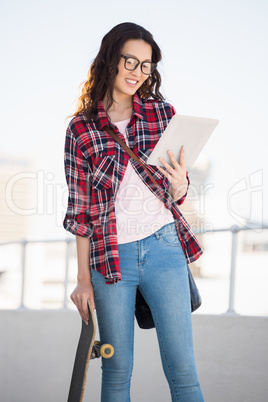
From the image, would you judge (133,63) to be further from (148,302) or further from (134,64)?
(148,302)

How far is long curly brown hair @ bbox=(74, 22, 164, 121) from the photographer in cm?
150

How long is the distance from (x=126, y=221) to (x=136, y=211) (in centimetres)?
5

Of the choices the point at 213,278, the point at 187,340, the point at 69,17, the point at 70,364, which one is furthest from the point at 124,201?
the point at 213,278

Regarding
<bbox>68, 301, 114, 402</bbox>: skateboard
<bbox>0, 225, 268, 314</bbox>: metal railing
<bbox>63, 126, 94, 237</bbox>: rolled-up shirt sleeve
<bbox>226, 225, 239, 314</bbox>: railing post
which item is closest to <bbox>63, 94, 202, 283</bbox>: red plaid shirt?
<bbox>63, 126, 94, 237</bbox>: rolled-up shirt sleeve

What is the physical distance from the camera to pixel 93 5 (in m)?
5.89

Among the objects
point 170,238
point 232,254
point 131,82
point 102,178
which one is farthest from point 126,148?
point 232,254

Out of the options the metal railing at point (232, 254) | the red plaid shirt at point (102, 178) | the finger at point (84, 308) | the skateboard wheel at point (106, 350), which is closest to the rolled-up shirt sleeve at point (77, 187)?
the red plaid shirt at point (102, 178)

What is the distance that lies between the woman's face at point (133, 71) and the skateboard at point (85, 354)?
782 millimetres

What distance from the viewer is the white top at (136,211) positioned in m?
1.42

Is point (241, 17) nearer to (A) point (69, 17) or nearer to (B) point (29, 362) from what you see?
(A) point (69, 17)

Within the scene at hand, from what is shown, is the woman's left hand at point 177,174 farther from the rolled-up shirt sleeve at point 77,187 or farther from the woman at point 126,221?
the rolled-up shirt sleeve at point 77,187

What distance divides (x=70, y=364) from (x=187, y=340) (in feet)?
5.29

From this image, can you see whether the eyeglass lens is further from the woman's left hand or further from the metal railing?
the metal railing

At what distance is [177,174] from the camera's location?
1418 mm
